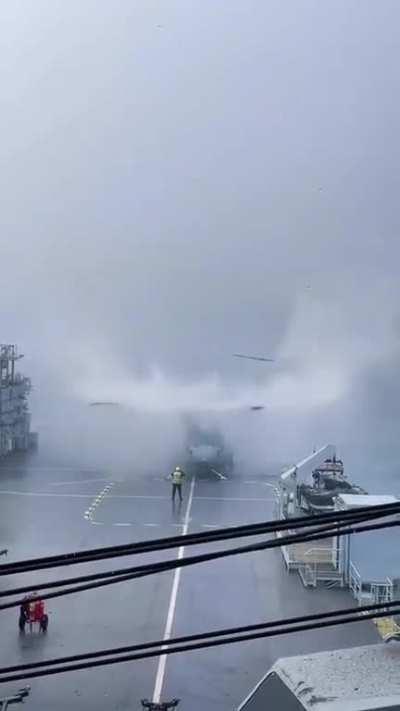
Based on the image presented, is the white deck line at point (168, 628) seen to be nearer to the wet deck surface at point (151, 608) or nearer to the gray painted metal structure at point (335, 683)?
the wet deck surface at point (151, 608)

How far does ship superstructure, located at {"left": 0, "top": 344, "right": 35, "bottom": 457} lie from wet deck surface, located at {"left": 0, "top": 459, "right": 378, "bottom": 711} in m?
6.48

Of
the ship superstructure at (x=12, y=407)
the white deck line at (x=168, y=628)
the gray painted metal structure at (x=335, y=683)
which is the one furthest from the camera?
the ship superstructure at (x=12, y=407)

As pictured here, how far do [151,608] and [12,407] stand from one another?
13.4 metres

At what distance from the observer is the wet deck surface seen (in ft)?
16.5

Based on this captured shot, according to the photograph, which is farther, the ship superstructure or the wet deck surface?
the ship superstructure

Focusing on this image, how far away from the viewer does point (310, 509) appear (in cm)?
977

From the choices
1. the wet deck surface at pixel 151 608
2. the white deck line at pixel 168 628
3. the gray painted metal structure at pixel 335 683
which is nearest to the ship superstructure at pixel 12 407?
the wet deck surface at pixel 151 608

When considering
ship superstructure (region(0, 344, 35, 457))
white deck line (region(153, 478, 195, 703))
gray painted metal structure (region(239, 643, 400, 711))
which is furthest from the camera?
ship superstructure (region(0, 344, 35, 457))

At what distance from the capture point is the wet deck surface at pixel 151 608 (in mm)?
5039

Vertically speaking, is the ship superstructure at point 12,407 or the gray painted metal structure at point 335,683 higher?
the ship superstructure at point 12,407

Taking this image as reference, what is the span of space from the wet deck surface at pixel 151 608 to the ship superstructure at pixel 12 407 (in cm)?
648

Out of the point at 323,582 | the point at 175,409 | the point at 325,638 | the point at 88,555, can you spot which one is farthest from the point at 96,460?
the point at 88,555

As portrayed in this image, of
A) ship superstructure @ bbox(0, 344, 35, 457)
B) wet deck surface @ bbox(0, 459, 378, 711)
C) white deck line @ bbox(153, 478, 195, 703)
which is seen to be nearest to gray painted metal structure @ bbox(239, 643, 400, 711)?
white deck line @ bbox(153, 478, 195, 703)

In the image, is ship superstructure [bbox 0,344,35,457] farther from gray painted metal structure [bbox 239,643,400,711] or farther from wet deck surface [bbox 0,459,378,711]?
gray painted metal structure [bbox 239,643,400,711]
